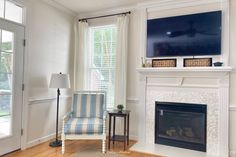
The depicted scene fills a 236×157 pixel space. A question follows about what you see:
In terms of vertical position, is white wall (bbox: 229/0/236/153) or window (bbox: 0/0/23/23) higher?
window (bbox: 0/0/23/23)

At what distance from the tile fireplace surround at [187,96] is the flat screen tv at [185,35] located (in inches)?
14.3

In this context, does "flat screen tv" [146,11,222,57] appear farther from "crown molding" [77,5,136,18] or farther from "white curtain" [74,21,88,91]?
"white curtain" [74,21,88,91]

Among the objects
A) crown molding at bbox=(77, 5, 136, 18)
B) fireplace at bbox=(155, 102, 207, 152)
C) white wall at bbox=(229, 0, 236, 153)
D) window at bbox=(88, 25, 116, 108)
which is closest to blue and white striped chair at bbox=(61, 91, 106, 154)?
window at bbox=(88, 25, 116, 108)

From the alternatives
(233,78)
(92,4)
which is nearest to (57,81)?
(92,4)

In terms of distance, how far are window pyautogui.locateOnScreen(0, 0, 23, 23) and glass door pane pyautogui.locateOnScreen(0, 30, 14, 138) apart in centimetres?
26

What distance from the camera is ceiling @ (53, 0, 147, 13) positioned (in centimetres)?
348

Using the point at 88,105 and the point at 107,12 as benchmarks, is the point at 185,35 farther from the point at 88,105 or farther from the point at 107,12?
the point at 88,105

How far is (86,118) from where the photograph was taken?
324 cm

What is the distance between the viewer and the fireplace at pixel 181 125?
9.87 feet

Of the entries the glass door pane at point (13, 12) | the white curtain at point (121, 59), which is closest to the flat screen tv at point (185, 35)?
the white curtain at point (121, 59)

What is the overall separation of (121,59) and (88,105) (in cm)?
113

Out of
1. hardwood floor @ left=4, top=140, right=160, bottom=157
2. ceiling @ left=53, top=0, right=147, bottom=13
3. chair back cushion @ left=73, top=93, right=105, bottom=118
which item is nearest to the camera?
hardwood floor @ left=4, top=140, right=160, bottom=157

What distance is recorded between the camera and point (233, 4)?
2.89m

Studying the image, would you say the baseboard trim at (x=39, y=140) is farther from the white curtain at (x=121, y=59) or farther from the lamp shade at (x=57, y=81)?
the white curtain at (x=121, y=59)
